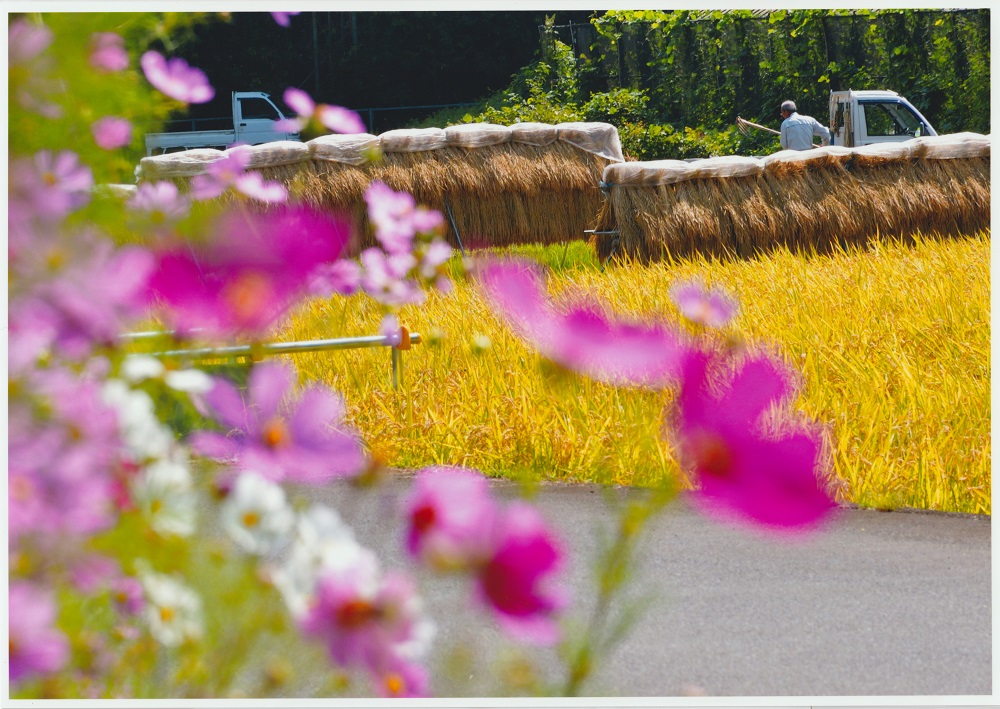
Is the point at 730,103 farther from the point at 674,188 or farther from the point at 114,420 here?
the point at 114,420

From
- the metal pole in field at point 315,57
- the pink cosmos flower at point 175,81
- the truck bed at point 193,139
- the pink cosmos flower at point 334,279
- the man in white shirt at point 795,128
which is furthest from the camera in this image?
the man in white shirt at point 795,128

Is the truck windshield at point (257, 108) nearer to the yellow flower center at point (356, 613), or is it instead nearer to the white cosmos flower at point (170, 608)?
the white cosmos flower at point (170, 608)

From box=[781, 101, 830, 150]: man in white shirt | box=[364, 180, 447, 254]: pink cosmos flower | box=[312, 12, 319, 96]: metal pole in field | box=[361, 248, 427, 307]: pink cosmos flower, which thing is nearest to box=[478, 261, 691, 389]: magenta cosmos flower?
box=[364, 180, 447, 254]: pink cosmos flower

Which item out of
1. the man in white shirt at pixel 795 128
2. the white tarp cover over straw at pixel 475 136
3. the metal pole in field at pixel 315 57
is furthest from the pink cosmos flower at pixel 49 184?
the white tarp cover over straw at pixel 475 136

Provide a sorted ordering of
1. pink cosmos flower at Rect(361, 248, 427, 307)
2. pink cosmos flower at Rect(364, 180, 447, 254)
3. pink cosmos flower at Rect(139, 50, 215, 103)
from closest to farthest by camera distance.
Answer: pink cosmos flower at Rect(139, 50, 215, 103) < pink cosmos flower at Rect(364, 180, 447, 254) < pink cosmos flower at Rect(361, 248, 427, 307)

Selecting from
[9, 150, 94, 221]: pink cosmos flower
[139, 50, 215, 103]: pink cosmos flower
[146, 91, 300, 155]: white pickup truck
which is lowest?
[9, 150, 94, 221]: pink cosmos flower

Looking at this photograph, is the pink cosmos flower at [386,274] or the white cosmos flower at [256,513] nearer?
the white cosmos flower at [256,513]

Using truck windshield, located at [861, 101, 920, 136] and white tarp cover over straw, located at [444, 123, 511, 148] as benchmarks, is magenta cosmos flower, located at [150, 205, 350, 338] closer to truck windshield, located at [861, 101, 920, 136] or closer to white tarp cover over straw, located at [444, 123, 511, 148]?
truck windshield, located at [861, 101, 920, 136]
